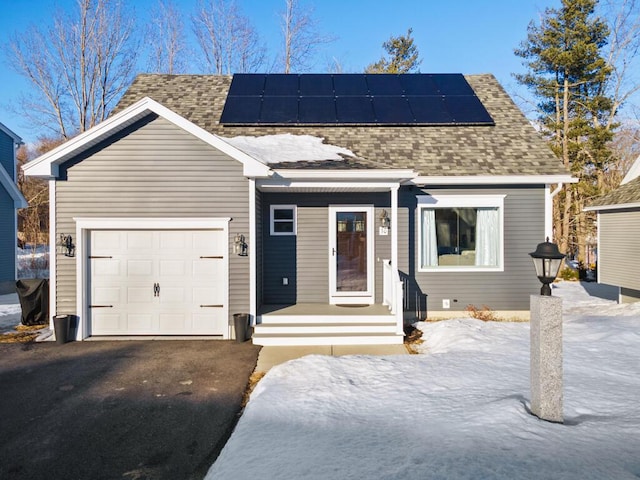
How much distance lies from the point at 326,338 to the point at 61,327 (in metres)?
4.91

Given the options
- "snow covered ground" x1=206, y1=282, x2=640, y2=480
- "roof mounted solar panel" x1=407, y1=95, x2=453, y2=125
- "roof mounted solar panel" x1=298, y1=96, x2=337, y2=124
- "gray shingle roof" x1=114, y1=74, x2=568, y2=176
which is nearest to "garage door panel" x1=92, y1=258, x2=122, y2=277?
"gray shingle roof" x1=114, y1=74, x2=568, y2=176

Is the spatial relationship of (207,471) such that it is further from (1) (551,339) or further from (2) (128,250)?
(2) (128,250)

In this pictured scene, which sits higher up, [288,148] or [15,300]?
[288,148]

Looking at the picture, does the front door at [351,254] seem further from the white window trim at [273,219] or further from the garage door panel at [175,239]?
the garage door panel at [175,239]

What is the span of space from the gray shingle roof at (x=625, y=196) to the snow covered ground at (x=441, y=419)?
221 inches

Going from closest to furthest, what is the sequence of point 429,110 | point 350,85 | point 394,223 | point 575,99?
point 394,223
point 429,110
point 350,85
point 575,99

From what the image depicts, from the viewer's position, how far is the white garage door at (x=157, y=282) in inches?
305

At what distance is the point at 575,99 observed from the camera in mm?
21062

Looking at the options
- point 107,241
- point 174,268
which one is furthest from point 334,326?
point 107,241

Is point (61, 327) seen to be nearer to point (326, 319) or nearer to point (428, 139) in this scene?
point (326, 319)

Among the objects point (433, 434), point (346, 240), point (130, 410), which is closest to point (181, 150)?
point (346, 240)

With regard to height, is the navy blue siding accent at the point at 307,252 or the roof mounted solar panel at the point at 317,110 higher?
the roof mounted solar panel at the point at 317,110

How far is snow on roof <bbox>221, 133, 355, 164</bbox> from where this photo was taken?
27.3 ft

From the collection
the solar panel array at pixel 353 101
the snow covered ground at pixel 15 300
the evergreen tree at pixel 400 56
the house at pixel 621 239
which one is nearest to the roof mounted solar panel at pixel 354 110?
the solar panel array at pixel 353 101
